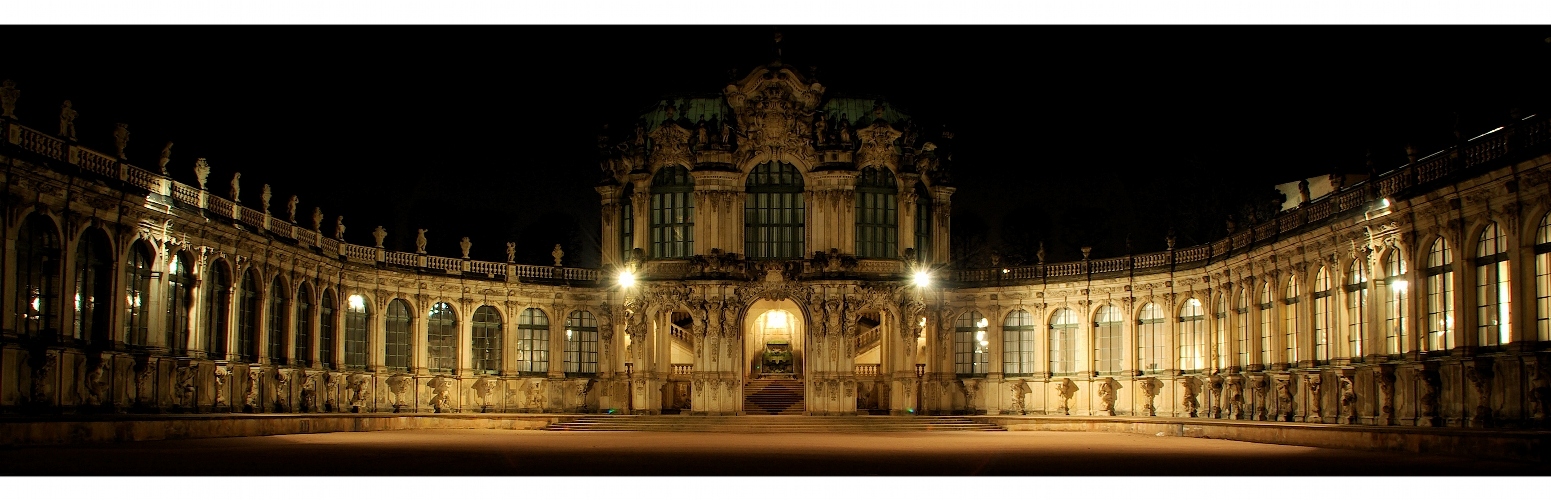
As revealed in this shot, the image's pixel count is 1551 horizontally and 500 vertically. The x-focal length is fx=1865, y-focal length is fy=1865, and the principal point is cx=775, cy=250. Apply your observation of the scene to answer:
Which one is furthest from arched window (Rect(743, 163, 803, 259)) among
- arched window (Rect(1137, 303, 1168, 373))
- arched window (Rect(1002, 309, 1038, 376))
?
arched window (Rect(1137, 303, 1168, 373))

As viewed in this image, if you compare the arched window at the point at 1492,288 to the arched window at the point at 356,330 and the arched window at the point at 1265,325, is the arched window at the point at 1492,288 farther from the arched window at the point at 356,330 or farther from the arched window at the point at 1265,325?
the arched window at the point at 356,330

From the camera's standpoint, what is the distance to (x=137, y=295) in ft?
139

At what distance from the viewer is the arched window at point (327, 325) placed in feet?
177

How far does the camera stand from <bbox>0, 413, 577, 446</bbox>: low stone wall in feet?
101

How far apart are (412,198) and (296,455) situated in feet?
138

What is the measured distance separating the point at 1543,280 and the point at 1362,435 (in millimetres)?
5452

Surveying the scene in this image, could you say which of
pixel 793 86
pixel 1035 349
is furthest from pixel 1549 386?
pixel 793 86

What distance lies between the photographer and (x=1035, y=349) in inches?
2338

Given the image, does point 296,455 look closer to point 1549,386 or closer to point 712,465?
point 712,465

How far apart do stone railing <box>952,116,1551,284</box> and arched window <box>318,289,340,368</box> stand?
64.4 ft

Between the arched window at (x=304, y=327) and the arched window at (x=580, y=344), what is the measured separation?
1049cm

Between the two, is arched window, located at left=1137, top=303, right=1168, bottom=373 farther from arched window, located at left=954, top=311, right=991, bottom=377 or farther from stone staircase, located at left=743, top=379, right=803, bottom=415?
stone staircase, located at left=743, top=379, right=803, bottom=415

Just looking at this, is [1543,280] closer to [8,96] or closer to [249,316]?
[8,96]


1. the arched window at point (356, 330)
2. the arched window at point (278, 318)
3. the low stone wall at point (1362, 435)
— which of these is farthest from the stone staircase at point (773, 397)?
the arched window at point (278, 318)
